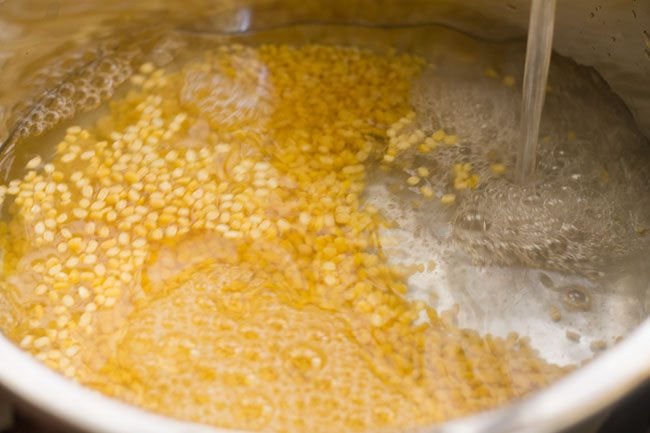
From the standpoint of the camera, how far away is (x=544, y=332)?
1.19 m

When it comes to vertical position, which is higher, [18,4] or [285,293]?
[18,4]

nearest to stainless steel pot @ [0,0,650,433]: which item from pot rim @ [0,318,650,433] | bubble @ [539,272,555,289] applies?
pot rim @ [0,318,650,433]

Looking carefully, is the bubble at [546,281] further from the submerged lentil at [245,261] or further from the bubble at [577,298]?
→ the submerged lentil at [245,261]

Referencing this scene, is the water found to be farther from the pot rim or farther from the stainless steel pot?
the pot rim

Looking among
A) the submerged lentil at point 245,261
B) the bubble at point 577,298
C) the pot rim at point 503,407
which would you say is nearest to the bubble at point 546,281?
the bubble at point 577,298

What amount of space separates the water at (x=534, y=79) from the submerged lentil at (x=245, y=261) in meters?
0.09

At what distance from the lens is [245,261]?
1238 millimetres

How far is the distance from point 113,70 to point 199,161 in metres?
0.28

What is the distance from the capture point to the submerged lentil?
1082mm

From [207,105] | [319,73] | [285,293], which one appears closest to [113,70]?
[207,105]

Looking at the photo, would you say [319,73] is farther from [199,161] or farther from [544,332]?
[544,332]

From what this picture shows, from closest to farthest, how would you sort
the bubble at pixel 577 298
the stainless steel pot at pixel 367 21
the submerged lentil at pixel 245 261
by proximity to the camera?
the submerged lentil at pixel 245 261
the bubble at pixel 577 298
the stainless steel pot at pixel 367 21

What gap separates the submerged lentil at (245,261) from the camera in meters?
1.08

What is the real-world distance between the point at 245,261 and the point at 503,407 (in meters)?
0.58
